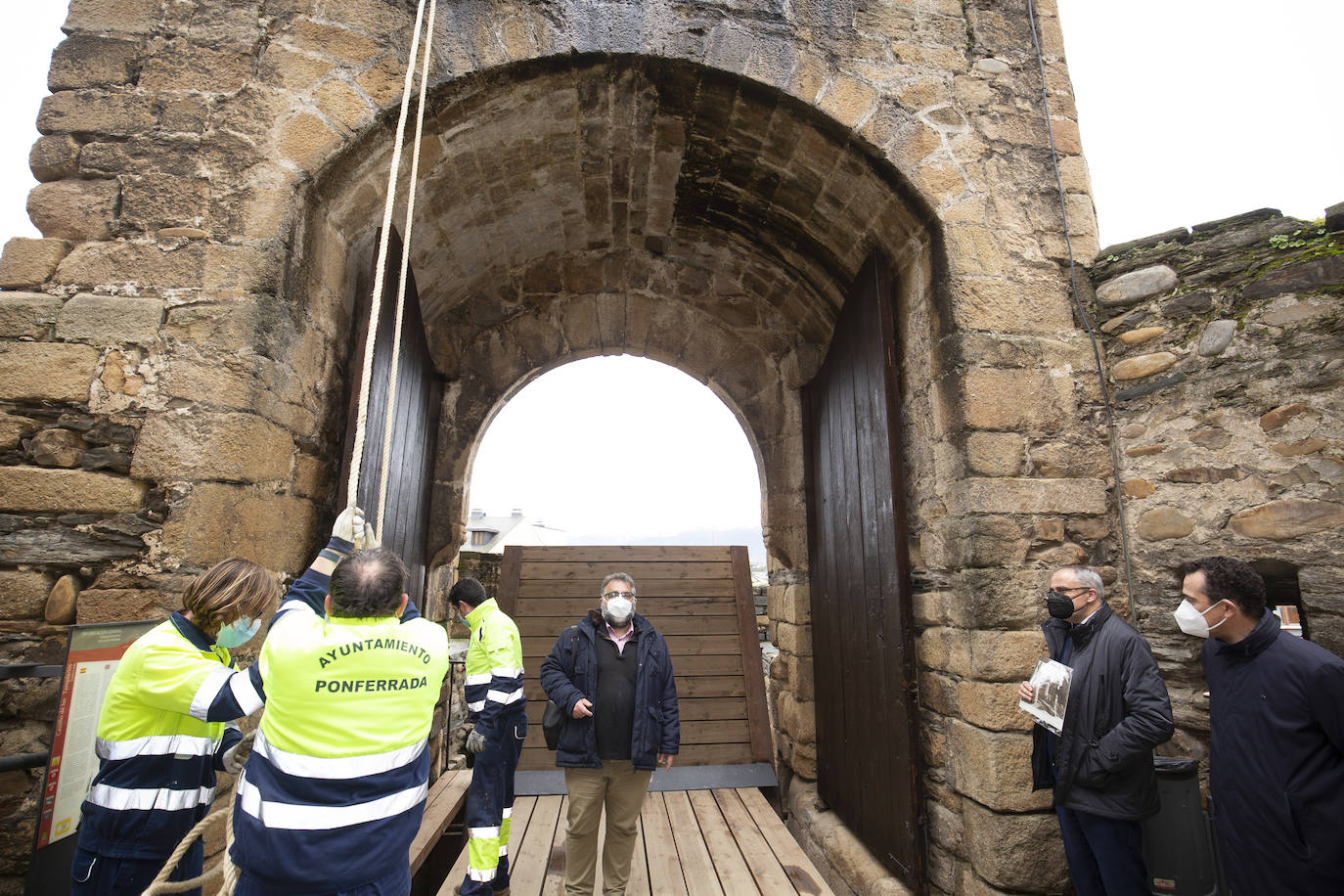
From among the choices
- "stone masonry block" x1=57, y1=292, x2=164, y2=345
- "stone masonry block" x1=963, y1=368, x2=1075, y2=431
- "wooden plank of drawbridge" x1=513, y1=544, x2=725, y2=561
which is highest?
"stone masonry block" x1=57, y1=292, x2=164, y2=345

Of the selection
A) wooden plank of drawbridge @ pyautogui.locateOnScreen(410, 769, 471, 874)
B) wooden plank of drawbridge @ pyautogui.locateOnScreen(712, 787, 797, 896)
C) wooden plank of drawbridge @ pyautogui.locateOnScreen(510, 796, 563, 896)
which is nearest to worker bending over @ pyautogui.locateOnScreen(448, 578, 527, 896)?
wooden plank of drawbridge @ pyautogui.locateOnScreen(510, 796, 563, 896)

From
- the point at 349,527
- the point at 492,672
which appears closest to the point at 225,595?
the point at 349,527

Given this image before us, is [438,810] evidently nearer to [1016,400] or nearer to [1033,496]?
[1033,496]

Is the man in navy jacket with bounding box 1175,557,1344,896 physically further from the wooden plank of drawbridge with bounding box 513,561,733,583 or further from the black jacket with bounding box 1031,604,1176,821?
the wooden plank of drawbridge with bounding box 513,561,733,583

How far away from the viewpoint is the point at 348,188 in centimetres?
290

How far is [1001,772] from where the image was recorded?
96.3 inches

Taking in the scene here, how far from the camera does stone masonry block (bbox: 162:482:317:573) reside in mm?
2264

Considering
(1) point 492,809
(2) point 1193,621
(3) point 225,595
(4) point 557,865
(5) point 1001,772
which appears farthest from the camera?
(4) point 557,865

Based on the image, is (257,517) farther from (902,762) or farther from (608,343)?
(608,343)

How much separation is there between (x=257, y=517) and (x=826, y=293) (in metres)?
3.12

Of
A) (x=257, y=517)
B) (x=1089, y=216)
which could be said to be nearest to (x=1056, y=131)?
(x=1089, y=216)

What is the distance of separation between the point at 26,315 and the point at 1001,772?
3751 millimetres

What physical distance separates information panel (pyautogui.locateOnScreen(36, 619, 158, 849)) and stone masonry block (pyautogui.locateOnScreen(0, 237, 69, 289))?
1363mm

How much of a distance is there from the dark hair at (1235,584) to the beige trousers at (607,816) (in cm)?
212
